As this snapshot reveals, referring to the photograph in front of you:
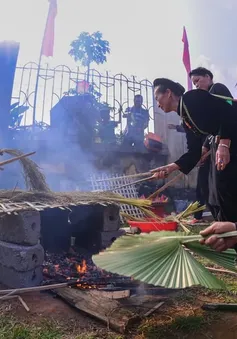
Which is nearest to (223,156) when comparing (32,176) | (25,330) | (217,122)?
(217,122)

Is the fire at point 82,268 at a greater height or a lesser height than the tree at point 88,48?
lesser

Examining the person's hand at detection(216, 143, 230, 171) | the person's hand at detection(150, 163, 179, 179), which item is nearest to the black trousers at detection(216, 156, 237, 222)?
the person's hand at detection(216, 143, 230, 171)

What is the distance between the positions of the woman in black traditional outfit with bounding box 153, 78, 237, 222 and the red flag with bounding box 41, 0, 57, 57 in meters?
9.48

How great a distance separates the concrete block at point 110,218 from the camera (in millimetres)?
4180

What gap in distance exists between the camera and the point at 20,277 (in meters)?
3.10

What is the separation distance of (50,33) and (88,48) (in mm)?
1716

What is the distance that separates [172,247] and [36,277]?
73.1 inches

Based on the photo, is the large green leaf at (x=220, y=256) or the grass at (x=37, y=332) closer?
the large green leaf at (x=220, y=256)

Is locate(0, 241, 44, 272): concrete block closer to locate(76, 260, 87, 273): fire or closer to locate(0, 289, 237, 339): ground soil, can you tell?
locate(0, 289, 237, 339): ground soil

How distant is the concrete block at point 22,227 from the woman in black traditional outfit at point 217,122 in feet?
5.75

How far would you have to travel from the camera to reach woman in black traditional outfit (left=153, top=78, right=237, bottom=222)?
296 cm

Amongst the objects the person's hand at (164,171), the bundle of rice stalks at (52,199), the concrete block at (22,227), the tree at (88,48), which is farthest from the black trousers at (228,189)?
the tree at (88,48)

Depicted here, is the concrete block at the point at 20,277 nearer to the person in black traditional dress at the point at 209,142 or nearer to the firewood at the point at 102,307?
the firewood at the point at 102,307

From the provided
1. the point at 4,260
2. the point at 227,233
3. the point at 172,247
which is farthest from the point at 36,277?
the point at 227,233
